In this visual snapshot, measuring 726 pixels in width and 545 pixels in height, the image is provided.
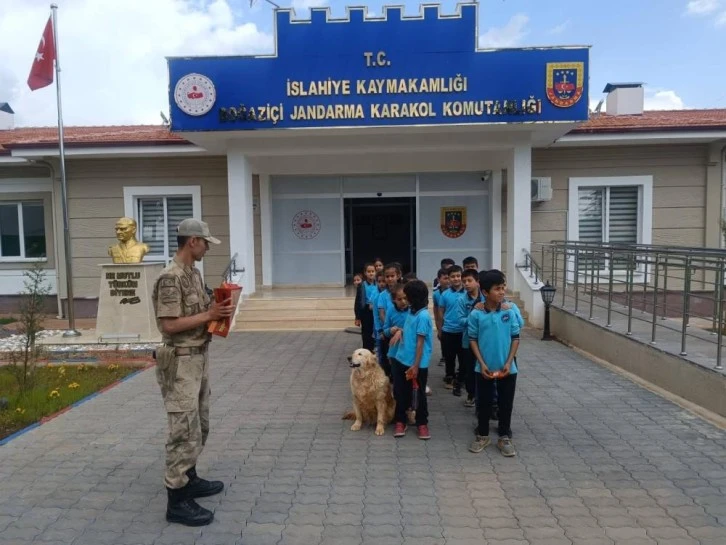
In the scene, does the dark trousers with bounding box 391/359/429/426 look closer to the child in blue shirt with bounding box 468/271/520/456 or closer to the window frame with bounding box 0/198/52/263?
the child in blue shirt with bounding box 468/271/520/456

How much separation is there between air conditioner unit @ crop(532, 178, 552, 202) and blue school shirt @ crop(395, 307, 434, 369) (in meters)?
8.32

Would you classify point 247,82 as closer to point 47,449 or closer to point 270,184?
point 270,184

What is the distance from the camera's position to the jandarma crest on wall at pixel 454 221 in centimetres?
1362

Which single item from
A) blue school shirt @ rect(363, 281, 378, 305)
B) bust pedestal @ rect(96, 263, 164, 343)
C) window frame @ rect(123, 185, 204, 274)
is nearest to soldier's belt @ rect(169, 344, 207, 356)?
blue school shirt @ rect(363, 281, 378, 305)

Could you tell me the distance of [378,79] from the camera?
995 cm

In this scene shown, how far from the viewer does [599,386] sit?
20.6 ft

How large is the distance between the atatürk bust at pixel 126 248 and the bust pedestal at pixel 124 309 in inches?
10.3

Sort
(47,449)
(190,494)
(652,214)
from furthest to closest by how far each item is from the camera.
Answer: (652,214)
(47,449)
(190,494)

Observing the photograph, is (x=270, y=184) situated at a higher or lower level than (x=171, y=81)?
lower

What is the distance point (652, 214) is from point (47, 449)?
1228 cm

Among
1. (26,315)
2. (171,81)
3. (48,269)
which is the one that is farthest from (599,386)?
(48,269)

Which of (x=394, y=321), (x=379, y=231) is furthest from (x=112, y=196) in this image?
(x=394, y=321)

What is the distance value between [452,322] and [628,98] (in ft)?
35.8

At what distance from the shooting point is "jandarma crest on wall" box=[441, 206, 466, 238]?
1362 centimetres
